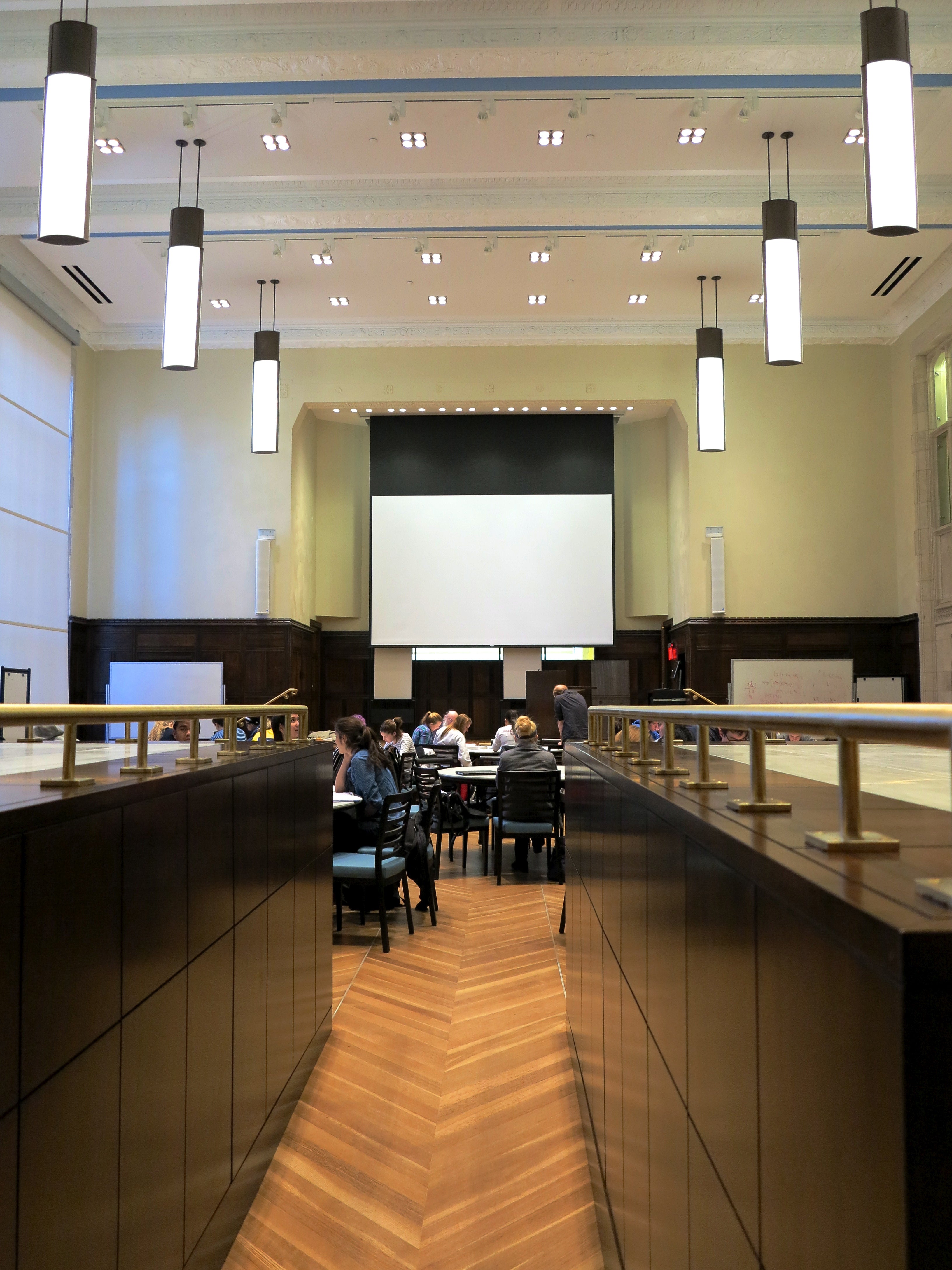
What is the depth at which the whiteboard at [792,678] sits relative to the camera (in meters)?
13.1

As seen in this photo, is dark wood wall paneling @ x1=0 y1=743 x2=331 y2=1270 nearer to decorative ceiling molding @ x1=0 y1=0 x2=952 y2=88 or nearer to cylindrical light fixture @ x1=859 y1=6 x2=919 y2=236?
cylindrical light fixture @ x1=859 y1=6 x2=919 y2=236

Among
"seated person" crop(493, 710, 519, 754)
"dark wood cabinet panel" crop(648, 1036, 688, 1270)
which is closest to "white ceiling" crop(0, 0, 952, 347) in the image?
"seated person" crop(493, 710, 519, 754)

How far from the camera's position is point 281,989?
314 cm

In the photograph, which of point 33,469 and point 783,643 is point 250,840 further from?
point 783,643

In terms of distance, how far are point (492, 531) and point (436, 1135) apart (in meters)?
11.8

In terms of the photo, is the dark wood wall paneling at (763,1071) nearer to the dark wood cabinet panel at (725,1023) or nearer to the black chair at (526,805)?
the dark wood cabinet panel at (725,1023)

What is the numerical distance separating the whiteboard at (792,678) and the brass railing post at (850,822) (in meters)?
12.5

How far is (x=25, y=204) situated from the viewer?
32.7ft

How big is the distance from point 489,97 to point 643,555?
314 inches

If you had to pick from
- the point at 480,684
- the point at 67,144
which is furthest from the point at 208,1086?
the point at 480,684

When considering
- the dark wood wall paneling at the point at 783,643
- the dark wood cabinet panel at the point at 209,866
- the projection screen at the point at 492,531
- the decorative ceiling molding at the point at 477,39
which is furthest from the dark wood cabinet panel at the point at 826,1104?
the projection screen at the point at 492,531

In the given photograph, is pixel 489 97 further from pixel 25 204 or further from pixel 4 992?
pixel 4 992

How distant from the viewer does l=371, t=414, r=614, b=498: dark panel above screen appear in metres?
14.7

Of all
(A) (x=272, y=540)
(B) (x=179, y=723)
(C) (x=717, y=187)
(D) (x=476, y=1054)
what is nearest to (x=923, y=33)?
(C) (x=717, y=187)
